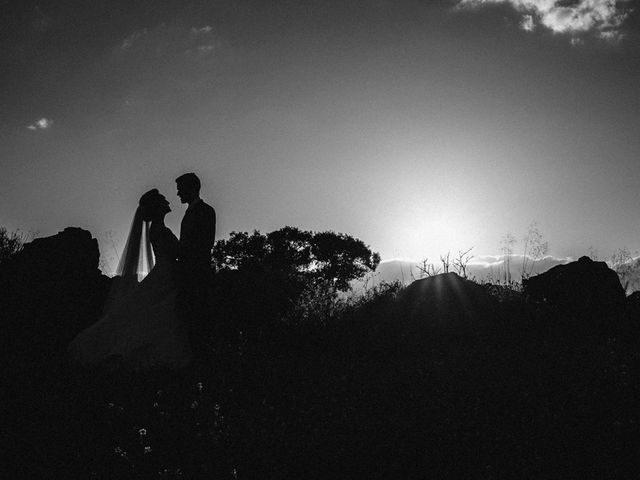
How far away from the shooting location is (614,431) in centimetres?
357

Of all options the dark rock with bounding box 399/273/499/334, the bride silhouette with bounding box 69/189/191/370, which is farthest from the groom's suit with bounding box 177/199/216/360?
the dark rock with bounding box 399/273/499/334

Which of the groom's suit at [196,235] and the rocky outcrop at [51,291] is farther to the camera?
the rocky outcrop at [51,291]

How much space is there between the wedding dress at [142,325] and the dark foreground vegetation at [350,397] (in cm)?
25

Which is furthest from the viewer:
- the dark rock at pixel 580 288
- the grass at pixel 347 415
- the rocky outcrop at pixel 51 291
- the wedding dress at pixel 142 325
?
the dark rock at pixel 580 288

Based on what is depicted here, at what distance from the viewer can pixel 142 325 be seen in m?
5.70

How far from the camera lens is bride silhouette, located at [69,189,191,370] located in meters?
5.49

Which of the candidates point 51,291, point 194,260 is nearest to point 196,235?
point 194,260

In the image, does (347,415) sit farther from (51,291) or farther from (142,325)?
(51,291)

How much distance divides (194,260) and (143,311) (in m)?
1.16

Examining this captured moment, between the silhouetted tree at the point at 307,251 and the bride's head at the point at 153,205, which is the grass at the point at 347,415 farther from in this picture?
the silhouetted tree at the point at 307,251

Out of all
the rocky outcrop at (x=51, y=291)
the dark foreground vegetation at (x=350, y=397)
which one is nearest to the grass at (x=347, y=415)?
the dark foreground vegetation at (x=350, y=397)

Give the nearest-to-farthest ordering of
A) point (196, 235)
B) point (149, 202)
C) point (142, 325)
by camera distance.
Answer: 1. point (196, 235)
2. point (142, 325)
3. point (149, 202)

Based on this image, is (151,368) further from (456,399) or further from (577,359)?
(577,359)

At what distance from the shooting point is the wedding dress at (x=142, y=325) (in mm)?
5469
